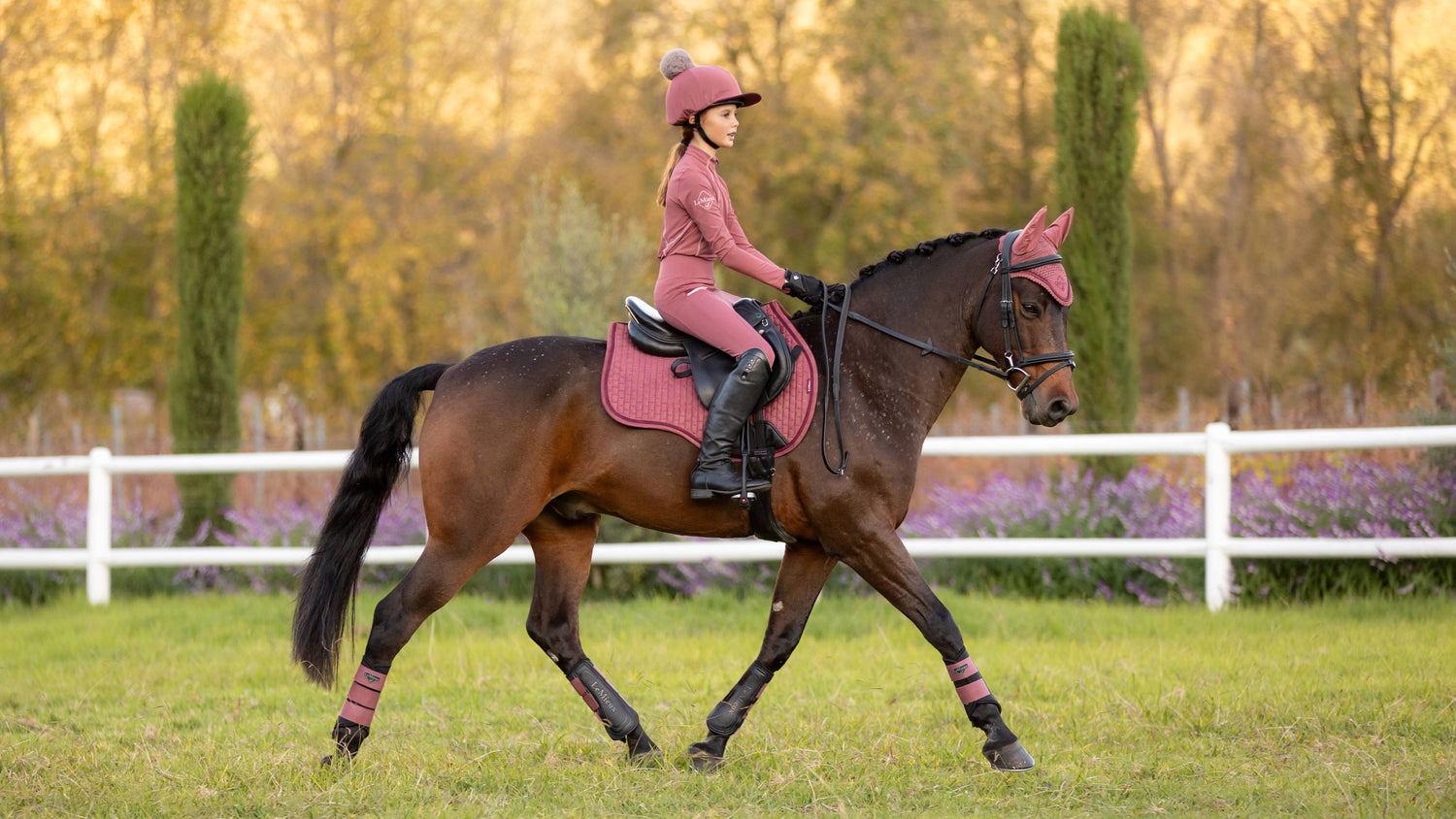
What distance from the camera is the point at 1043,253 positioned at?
4.65m

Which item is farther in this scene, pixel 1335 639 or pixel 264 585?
pixel 264 585

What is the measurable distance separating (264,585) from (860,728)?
607cm

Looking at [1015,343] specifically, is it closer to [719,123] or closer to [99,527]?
[719,123]

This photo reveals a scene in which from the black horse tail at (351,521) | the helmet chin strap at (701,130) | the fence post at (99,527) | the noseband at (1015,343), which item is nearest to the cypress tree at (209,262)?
the fence post at (99,527)

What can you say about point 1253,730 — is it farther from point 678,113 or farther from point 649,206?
point 649,206

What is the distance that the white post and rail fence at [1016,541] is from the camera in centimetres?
739

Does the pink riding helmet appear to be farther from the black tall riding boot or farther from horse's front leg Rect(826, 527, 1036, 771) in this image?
horse's front leg Rect(826, 527, 1036, 771)

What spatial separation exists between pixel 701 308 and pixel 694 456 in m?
0.56

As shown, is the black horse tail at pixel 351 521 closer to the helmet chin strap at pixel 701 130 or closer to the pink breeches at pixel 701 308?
the pink breeches at pixel 701 308

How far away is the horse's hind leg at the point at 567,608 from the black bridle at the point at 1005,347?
1157 mm

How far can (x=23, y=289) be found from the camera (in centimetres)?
2219

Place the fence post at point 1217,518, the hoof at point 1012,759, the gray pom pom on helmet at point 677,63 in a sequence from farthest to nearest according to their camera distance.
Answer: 1. the fence post at point 1217,518
2. the gray pom pom on helmet at point 677,63
3. the hoof at point 1012,759

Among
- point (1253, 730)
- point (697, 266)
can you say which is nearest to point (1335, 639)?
point (1253, 730)

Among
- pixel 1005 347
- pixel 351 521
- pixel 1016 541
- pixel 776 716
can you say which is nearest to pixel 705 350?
pixel 1005 347
